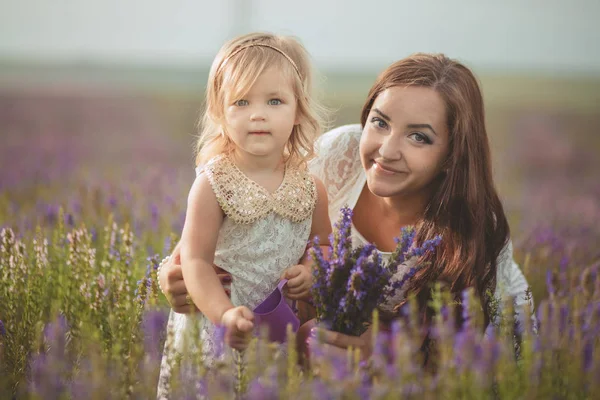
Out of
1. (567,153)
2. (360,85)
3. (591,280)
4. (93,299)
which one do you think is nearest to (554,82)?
(360,85)

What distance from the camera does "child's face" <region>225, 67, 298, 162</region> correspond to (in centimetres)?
237

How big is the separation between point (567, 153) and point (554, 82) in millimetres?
11665

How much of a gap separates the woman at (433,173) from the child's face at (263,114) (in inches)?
20.2

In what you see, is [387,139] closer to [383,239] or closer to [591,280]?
[383,239]

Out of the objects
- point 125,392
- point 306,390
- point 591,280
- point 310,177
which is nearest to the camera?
point 306,390

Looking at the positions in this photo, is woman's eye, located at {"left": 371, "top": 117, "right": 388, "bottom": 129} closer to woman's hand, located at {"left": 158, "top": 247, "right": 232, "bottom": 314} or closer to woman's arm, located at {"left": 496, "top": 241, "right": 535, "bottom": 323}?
woman's hand, located at {"left": 158, "top": 247, "right": 232, "bottom": 314}

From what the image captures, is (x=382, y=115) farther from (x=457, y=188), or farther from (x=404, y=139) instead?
(x=457, y=188)

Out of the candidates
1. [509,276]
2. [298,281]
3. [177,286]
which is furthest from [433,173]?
[177,286]

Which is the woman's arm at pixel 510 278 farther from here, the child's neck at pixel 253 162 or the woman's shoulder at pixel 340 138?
the child's neck at pixel 253 162

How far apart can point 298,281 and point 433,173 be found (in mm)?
853

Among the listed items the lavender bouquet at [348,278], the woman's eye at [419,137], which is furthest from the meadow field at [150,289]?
the woman's eye at [419,137]

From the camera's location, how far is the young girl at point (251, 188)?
236 cm

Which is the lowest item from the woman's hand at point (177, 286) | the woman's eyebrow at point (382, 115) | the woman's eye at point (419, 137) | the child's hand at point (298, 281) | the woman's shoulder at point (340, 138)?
the woman's hand at point (177, 286)

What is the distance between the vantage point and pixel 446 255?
9.59 feet
